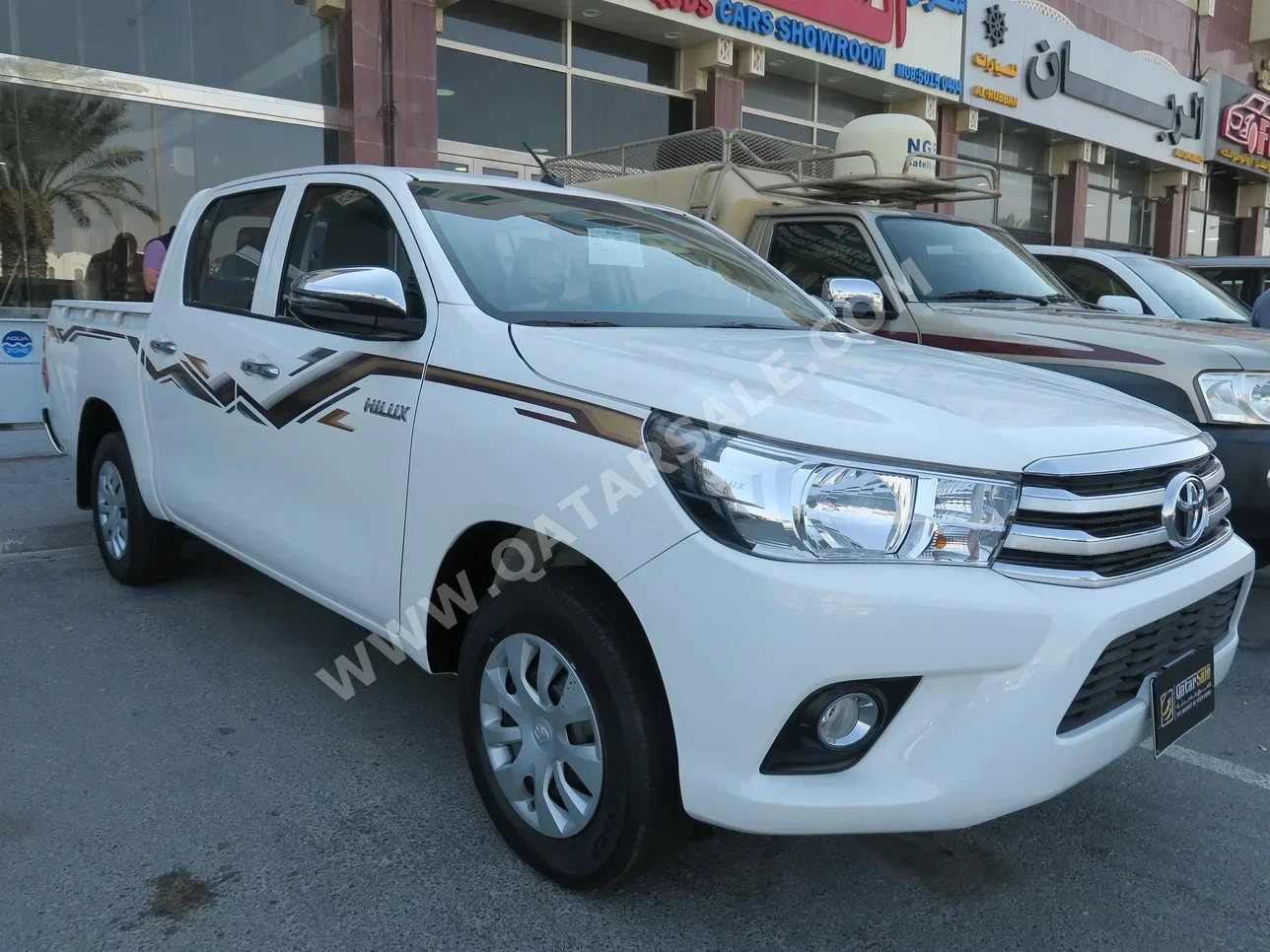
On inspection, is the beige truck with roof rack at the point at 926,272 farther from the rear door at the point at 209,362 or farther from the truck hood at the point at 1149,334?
the rear door at the point at 209,362

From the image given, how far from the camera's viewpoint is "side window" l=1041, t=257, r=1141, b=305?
7410mm


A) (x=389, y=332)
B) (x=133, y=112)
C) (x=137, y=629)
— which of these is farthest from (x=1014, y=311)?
(x=133, y=112)

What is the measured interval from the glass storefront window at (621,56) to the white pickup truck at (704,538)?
11.3 m

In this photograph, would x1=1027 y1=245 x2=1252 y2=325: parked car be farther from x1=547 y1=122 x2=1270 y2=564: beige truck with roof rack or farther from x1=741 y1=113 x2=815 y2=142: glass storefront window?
x1=741 y1=113 x2=815 y2=142: glass storefront window

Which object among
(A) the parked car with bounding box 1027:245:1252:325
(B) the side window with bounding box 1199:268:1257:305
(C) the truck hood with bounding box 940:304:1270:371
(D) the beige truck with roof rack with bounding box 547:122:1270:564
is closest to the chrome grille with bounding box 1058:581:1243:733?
(D) the beige truck with roof rack with bounding box 547:122:1270:564

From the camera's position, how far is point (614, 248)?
3.38 meters

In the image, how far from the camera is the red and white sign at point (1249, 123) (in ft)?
84.5

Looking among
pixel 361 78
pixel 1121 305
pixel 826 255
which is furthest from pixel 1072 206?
pixel 826 255

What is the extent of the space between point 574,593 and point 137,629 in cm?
293

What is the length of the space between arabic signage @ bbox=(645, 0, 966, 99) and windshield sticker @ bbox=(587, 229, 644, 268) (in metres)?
10.6

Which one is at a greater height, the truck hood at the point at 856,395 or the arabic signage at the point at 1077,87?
the arabic signage at the point at 1077,87

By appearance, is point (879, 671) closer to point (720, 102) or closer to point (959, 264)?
point (959, 264)

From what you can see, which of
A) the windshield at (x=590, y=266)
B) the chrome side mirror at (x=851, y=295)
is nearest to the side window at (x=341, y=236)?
the windshield at (x=590, y=266)

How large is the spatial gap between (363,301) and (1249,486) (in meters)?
3.43
